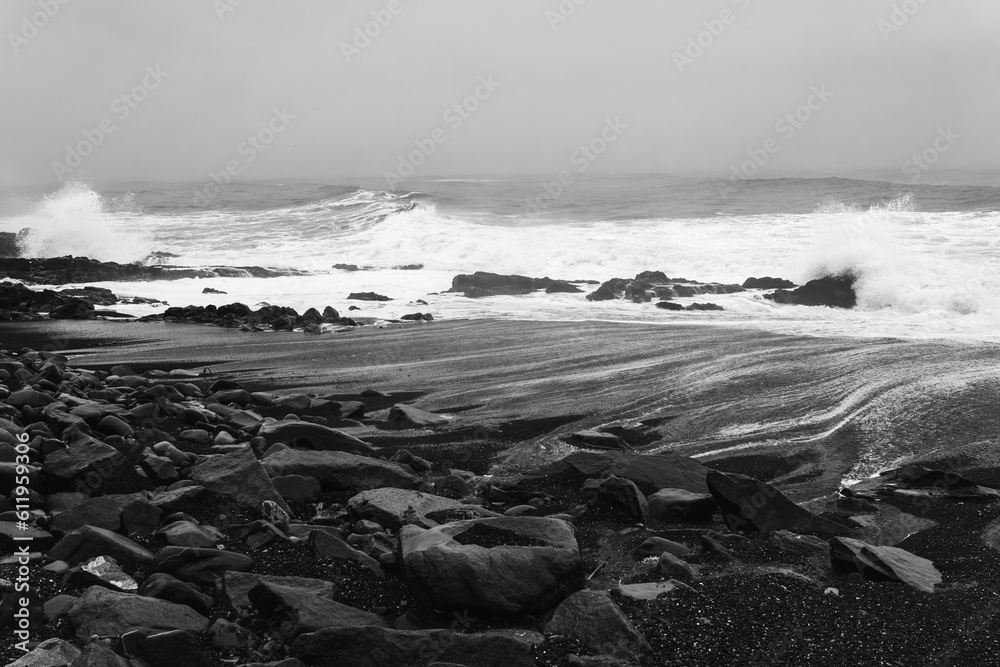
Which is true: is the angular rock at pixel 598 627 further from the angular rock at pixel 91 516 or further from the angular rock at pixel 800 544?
the angular rock at pixel 91 516

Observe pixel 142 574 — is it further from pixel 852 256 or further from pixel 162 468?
pixel 852 256

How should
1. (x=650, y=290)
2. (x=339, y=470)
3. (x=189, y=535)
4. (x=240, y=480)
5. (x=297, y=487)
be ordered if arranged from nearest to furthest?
(x=189, y=535) < (x=240, y=480) < (x=297, y=487) < (x=339, y=470) < (x=650, y=290)

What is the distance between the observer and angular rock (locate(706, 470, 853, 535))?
18.0 ft

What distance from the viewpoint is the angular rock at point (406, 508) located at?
5.18 m

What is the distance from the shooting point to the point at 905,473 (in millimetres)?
6668

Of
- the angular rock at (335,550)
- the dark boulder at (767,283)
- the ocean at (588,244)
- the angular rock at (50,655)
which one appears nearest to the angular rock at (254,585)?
the angular rock at (335,550)

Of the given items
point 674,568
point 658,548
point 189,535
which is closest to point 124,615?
point 189,535

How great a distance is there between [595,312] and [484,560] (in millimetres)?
12440

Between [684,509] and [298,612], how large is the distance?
292 cm

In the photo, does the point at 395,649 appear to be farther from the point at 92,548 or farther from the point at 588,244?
the point at 588,244

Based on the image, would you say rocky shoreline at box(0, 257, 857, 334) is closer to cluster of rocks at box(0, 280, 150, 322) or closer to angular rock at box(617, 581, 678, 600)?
cluster of rocks at box(0, 280, 150, 322)

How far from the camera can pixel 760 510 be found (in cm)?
552

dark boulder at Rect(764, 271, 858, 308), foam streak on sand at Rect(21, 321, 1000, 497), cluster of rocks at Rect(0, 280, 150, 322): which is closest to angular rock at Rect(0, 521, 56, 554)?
foam streak on sand at Rect(21, 321, 1000, 497)

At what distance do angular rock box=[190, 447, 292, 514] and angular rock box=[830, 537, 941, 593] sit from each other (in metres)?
3.34
